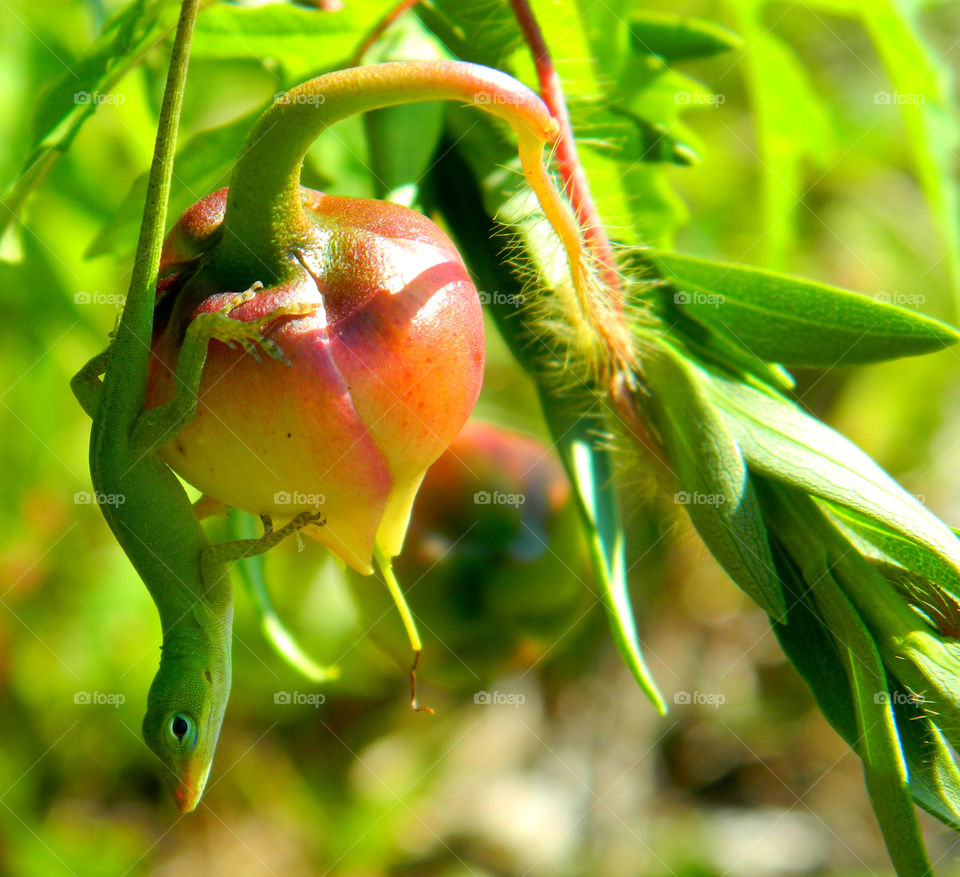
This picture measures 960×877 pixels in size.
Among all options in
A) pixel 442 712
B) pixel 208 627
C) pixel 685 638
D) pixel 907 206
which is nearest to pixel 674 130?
pixel 208 627

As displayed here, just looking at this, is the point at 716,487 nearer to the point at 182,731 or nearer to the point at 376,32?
the point at 182,731

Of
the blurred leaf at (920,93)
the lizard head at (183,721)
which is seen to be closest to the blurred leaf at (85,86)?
the lizard head at (183,721)

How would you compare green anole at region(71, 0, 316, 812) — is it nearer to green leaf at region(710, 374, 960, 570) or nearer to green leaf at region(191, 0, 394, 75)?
green leaf at region(710, 374, 960, 570)

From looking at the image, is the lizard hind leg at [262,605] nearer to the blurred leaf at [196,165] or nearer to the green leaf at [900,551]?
the blurred leaf at [196,165]

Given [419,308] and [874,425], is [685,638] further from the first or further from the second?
[419,308]

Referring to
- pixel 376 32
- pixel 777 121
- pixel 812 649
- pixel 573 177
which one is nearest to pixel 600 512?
pixel 812 649

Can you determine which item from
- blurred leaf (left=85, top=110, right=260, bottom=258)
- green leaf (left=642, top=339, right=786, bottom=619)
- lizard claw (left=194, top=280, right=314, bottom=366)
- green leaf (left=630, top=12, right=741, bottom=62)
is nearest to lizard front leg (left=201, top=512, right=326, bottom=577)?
lizard claw (left=194, top=280, right=314, bottom=366)
